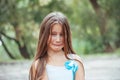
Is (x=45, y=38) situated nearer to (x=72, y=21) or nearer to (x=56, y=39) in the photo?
(x=56, y=39)

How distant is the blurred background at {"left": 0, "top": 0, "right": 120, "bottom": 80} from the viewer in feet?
34.4

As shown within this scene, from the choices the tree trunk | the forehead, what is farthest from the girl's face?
the tree trunk

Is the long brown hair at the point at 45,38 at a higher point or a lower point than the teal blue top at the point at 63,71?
higher

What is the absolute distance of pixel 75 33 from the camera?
23.2 m

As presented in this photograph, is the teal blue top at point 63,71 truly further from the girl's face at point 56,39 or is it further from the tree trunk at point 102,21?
the tree trunk at point 102,21

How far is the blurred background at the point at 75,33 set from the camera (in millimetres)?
10500

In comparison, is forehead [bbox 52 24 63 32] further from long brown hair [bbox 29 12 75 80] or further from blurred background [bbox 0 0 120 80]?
blurred background [bbox 0 0 120 80]

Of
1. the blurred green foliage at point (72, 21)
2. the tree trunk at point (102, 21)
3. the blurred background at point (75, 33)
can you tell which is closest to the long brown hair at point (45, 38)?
the blurred background at point (75, 33)

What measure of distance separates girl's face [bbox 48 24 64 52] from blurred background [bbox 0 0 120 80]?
631cm

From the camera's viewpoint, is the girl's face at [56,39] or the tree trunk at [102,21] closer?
the girl's face at [56,39]

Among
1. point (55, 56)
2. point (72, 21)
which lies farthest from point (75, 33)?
point (55, 56)

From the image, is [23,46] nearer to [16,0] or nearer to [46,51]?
[16,0]

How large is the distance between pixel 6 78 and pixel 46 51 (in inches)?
251

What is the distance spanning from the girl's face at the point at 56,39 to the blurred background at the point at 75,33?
6310 mm
